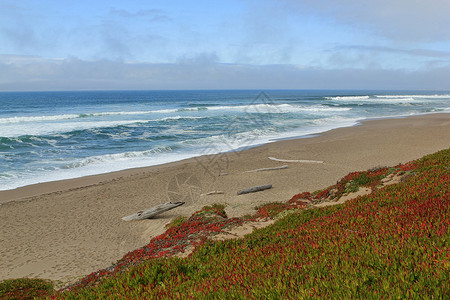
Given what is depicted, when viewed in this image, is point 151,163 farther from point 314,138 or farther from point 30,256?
point 314,138

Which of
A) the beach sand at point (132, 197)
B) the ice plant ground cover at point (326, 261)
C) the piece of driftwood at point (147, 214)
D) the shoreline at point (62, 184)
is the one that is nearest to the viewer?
the ice plant ground cover at point (326, 261)

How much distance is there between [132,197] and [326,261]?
1352 centimetres

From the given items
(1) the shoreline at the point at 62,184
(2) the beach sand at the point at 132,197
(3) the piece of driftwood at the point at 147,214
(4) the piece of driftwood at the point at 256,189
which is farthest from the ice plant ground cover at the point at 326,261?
(1) the shoreline at the point at 62,184

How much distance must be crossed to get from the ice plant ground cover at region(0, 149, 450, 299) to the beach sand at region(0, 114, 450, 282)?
10.7 feet

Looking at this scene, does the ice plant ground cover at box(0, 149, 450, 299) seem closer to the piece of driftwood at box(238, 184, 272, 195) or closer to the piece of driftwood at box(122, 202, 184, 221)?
the piece of driftwood at box(122, 202, 184, 221)

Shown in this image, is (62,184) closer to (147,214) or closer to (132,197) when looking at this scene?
(132,197)

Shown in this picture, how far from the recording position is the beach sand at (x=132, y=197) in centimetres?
1020

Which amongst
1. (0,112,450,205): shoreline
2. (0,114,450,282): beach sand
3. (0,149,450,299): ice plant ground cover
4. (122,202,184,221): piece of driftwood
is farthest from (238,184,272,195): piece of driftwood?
(0,112,450,205): shoreline

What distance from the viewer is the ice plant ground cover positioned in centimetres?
342

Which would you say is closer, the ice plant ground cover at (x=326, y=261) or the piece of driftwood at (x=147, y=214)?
the ice plant ground cover at (x=326, y=261)

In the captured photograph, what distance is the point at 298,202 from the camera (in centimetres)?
1174

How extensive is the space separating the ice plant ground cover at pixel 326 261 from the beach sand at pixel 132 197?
3.27m

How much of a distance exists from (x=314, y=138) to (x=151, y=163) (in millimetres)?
17530

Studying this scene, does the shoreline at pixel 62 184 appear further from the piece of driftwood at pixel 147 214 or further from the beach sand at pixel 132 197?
the piece of driftwood at pixel 147 214
